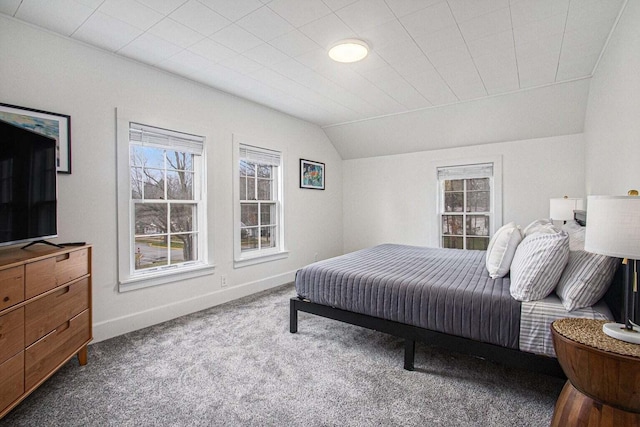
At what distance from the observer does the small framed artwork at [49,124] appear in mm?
2198

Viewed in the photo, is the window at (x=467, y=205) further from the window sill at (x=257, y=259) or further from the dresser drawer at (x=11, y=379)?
the dresser drawer at (x=11, y=379)

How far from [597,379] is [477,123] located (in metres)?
3.72

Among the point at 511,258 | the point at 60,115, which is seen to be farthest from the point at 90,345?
the point at 511,258

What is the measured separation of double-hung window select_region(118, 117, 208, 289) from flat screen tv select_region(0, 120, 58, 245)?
0.68 m

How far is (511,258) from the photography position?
2.34m

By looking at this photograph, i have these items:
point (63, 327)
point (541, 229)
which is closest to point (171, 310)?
point (63, 327)

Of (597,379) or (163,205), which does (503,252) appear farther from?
(163,205)

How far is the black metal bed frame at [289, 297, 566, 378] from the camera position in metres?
1.77

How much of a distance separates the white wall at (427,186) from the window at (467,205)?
16cm

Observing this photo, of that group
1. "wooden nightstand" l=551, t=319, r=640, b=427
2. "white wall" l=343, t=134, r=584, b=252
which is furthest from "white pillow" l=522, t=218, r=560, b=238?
"white wall" l=343, t=134, r=584, b=252

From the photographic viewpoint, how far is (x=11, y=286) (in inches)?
61.2

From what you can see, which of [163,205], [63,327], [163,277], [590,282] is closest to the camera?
[590,282]

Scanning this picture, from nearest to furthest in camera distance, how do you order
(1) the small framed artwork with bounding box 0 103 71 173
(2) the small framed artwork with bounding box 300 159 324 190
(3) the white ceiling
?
(3) the white ceiling
(1) the small framed artwork with bounding box 0 103 71 173
(2) the small framed artwork with bounding box 300 159 324 190

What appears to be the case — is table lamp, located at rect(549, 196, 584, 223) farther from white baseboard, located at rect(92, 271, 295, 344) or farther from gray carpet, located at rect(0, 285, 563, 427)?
white baseboard, located at rect(92, 271, 295, 344)
